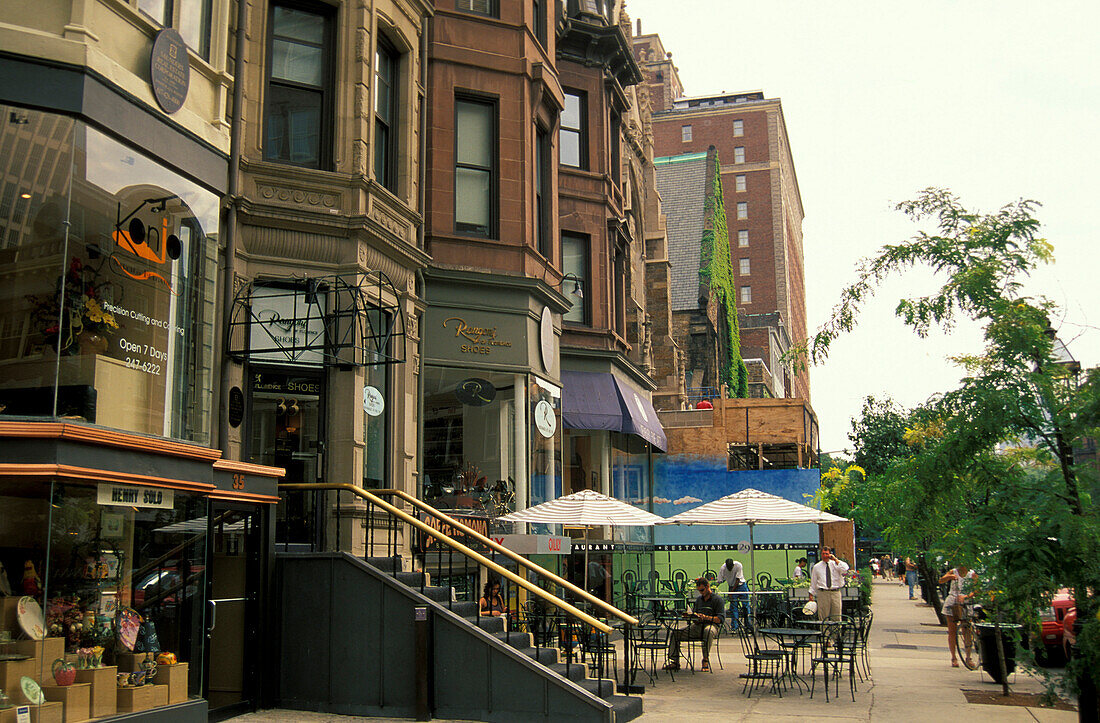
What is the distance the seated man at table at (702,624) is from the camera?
1689cm


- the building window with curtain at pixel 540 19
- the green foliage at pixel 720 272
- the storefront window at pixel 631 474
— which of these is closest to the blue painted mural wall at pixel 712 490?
the storefront window at pixel 631 474

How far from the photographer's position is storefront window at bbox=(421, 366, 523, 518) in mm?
18361

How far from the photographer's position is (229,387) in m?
13.3

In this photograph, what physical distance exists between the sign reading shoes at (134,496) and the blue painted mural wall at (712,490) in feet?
64.3

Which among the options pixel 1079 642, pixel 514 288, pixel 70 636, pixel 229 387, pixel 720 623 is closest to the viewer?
pixel 70 636

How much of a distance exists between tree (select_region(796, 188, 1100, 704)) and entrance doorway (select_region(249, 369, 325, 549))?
7.70 meters

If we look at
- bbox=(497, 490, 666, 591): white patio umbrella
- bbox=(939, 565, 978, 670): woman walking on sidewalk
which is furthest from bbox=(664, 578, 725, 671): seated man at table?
bbox=(939, 565, 978, 670): woman walking on sidewalk

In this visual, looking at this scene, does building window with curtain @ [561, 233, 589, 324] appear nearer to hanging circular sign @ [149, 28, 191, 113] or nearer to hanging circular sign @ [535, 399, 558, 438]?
hanging circular sign @ [535, 399, 558, 438]

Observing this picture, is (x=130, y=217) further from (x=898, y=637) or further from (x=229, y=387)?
(x=898, y=637)

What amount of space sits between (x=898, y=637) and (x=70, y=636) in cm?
2168

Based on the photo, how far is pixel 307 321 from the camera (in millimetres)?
13336

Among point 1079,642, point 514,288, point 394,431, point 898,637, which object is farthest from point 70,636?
point 898,637

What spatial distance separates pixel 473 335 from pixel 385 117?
170 inches

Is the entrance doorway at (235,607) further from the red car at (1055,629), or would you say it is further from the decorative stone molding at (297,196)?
the red car at (1055,629)
